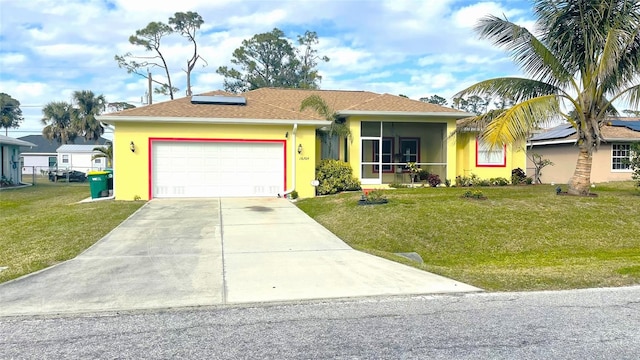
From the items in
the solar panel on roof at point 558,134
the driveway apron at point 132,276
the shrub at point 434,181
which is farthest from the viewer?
the solar panel on roof at point 558,134

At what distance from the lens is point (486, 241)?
10469mm

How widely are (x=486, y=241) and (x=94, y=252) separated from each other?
8.06m

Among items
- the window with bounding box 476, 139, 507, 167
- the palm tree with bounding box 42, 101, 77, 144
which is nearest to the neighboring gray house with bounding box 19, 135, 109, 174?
the palm tree with bounding box 42, 101, 77, 144

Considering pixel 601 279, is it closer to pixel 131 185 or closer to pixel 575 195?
pixel 575 195

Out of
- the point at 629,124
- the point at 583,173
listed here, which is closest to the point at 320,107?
the point at 583,173

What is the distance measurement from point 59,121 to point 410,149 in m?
40.1

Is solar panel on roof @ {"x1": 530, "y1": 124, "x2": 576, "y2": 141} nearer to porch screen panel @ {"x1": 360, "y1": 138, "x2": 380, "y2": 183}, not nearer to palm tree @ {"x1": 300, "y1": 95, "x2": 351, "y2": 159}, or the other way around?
porch screen panel @ {"x1": 360, "y1": 138, "x2": 380, "y2": 183}

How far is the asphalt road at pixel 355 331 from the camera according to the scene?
162 inches

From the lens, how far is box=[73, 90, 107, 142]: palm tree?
44.0 meters

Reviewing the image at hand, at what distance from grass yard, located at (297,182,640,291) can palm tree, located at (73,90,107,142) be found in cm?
3700

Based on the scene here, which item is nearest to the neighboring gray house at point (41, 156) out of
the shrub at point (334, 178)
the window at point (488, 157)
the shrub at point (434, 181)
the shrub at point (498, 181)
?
the shrub at point (334, 178)

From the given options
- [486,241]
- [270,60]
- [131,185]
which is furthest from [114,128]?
[270,60]

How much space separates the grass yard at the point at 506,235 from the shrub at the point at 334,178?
2310mm

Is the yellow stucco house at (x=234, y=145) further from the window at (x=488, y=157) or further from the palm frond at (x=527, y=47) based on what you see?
the palm frond at (x=527, y=47)
